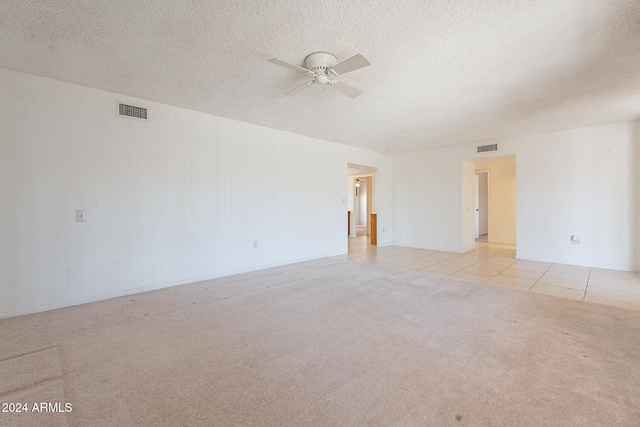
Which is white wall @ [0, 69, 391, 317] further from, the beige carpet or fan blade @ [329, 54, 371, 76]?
fan blade @ [329, 54, 371, 76]

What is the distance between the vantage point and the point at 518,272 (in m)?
4.64

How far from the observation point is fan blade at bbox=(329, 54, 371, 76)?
2.32 metres

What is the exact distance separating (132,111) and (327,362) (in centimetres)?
384

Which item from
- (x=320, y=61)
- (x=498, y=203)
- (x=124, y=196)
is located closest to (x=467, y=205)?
(x=498, y=203)

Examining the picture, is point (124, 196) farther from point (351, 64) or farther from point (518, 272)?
point (518, 272)

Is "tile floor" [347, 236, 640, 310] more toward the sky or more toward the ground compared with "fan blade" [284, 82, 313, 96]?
more toward the ground

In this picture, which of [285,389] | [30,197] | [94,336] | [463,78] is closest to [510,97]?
[463,78]

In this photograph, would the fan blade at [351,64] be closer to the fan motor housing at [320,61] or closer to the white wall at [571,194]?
the fan motor housing at [320,61]

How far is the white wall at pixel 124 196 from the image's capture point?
2.94 m

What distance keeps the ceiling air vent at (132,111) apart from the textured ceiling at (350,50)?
222 mm

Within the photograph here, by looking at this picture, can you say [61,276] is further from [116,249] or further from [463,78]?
[463,78]

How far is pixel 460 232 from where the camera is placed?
661cm

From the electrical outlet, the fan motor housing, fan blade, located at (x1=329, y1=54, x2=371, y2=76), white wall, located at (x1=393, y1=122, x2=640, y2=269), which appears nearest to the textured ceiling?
the fan motor housing

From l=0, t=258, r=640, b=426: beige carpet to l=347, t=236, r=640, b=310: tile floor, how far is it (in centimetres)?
61
